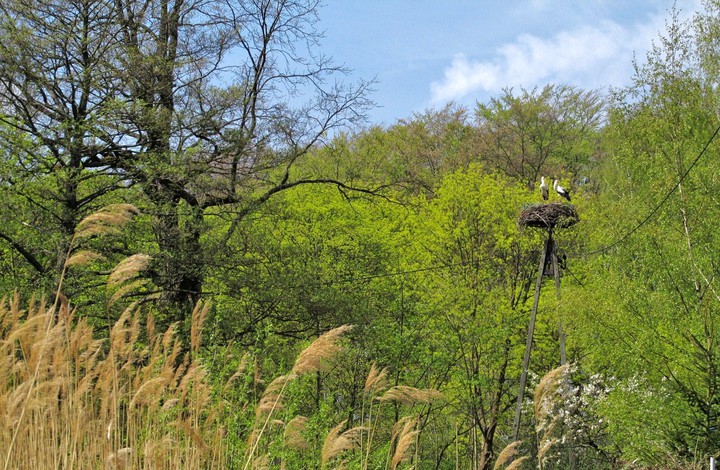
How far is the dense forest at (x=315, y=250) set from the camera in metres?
8.70

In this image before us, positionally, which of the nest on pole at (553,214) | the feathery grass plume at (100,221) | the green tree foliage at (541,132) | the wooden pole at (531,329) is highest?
the green tree foliage at (541,132)

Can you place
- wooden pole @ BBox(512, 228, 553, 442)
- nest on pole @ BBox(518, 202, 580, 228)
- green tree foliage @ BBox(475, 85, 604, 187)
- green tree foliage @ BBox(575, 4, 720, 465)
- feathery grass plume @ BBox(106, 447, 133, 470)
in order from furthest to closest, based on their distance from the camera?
green tree foliage @ BBox(475, 85, 604, 187)
nest on pole @ BBox(518, 202, 580, 228)
wooden pole @ BBox(512, 228, 553, 442)
green tree foliage @ BBox(575, 4, 720, 465)
feathery grass plume @ BBox(106, 447, 133, 470)

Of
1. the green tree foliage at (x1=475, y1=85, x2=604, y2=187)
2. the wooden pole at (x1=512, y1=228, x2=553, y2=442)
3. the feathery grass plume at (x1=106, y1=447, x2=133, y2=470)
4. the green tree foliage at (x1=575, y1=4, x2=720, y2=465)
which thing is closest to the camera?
the feathery grass plume at (x1=106, y1=447, x2=133, y2=470)

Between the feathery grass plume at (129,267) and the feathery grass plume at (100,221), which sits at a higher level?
the feathery grass plume at (100,221)

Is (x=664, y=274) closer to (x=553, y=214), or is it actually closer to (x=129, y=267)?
(x=553, y=214)

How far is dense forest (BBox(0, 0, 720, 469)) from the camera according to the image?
870 centimetres

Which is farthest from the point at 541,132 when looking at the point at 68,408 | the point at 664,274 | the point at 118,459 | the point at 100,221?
the point at 118,459

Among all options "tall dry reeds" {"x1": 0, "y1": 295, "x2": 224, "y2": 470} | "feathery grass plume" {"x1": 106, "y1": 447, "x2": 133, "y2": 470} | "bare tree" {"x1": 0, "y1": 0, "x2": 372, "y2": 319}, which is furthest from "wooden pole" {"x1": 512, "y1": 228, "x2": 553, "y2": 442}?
"feathery grass plume" {"x1": 106, "y1": 447, "x2": 133, "y2": 470}

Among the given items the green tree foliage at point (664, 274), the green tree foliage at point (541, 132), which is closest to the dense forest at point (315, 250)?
the green tree foliage at point (664, 274)

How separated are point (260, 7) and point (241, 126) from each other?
2.87 m

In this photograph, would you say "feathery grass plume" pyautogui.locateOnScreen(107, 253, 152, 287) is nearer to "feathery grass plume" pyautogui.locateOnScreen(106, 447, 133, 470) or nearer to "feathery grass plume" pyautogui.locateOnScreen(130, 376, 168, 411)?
"feathery grass plume" pyautogui.locateOnScreen(130, 376, 168, 411)

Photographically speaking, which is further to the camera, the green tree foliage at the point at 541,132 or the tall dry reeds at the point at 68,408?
the green tree foliage at the point at 541,132

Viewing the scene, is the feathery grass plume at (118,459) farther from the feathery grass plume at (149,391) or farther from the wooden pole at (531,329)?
the wooden pole at (531,329)

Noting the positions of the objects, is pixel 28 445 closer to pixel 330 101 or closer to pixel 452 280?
pixel 330 101
